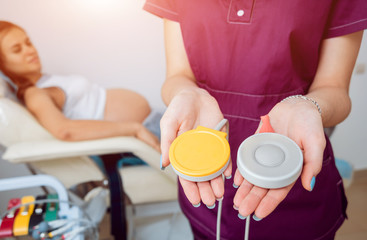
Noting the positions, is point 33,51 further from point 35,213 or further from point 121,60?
point 35,213

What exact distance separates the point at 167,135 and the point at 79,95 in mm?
655

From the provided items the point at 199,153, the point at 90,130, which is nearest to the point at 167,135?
the point at 199,153

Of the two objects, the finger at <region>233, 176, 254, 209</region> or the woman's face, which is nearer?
the finger at <region>233, 176, 254, 209</region>

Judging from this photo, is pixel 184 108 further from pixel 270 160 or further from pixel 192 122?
pixel 270 160

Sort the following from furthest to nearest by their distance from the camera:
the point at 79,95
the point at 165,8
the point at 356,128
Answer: the point at 356,128 < the point at 79,95 < the point at 165,8

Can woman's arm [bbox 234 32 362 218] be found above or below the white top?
above

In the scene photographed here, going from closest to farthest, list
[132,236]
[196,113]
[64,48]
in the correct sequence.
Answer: [196,113] → [64,48] → [132,236]

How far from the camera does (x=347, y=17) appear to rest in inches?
24.0

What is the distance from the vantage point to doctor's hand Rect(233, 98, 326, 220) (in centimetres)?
45

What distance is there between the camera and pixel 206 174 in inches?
18.5

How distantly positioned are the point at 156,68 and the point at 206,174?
70cm

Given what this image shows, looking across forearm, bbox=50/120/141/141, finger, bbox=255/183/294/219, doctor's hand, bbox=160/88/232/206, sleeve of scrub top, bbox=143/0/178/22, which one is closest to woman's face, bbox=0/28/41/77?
forearm, bbox=50/120/141/141

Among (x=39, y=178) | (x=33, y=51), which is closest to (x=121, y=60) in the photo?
(x=33, y=51)

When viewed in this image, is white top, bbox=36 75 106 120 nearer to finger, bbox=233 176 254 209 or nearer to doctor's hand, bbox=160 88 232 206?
doctor's hand, bbox=160 88 232 206
